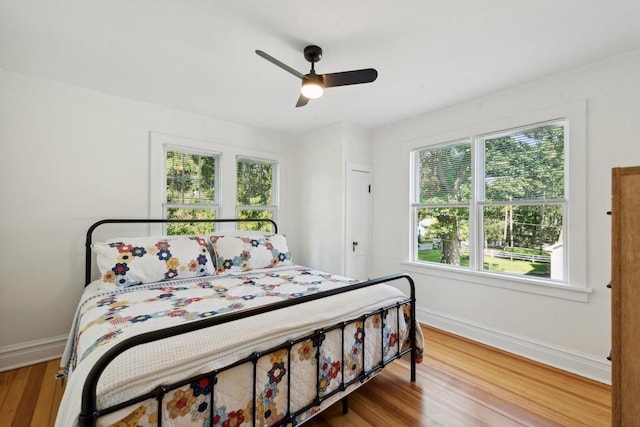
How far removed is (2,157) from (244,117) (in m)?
2.11

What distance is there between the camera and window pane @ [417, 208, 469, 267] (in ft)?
10.3

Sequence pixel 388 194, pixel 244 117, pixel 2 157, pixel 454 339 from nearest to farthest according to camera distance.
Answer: pixel 2 157 → pixel 454 339 → pixel 244 117 → pixel 388 194

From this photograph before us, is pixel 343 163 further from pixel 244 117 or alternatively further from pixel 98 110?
pixel 98 110

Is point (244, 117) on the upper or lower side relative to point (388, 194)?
upper

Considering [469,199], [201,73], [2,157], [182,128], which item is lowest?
[469,199]

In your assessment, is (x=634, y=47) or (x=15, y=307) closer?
(x=634, y=47)

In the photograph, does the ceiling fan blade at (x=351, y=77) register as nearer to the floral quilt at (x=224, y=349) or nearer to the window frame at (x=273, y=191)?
the floral quilt at (x=224, y=349)

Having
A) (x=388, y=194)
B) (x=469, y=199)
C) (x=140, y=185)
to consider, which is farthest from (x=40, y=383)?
(x=469, y=199)

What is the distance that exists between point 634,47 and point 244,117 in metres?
3.41

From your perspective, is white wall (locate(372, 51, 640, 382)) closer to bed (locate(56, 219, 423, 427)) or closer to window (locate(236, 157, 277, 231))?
bed (locate(56, 219, 423, 427))

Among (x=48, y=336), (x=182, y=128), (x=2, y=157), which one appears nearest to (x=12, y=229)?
(x=2, y=157)

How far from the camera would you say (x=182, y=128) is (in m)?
3.22

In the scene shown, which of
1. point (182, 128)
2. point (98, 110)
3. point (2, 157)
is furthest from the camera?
point (182, 128)

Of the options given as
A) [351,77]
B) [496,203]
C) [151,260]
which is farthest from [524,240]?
[151,260]
